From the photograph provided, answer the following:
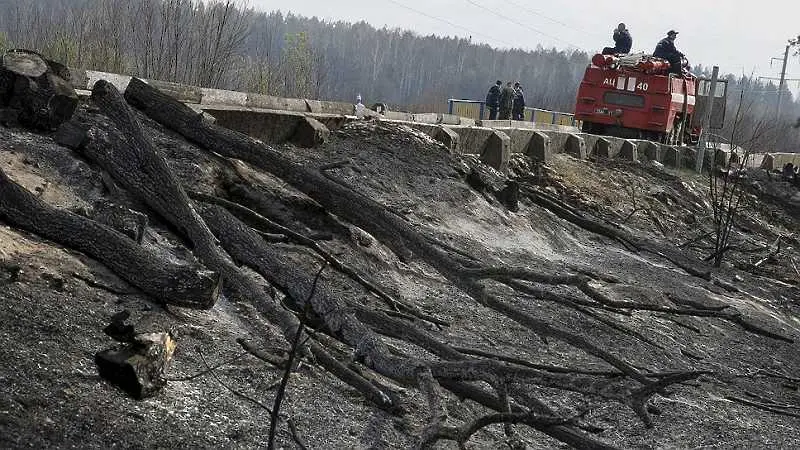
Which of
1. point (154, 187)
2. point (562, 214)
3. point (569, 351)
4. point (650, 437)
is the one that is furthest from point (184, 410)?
point (562, 214)

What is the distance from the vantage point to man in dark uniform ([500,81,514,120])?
79.2ft

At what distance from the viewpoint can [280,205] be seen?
598 cm

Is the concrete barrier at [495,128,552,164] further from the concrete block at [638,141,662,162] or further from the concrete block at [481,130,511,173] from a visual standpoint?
the concrete block at [638,141,662,162]

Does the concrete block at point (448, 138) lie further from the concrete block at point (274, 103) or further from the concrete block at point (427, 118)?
the concrete block at point (427, 118)

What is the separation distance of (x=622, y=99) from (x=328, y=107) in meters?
11.6

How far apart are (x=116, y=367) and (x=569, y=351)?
3323 mm

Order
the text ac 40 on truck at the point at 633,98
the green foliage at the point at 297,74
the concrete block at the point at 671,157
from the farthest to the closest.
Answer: the green foliage at the point at 297,74 → the text ac 40 on truck at the point at 633,98 → the concrete block at the point at 671,157

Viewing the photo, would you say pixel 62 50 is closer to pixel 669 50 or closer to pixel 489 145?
pixel 669 50

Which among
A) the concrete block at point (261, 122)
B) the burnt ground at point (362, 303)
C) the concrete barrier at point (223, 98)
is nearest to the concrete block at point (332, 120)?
the burnt ground at point (362, 303)

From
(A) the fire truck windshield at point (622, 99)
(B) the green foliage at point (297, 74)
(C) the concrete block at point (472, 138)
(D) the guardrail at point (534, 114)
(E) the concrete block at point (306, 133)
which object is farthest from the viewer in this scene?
(D) the guardrail at point (534, 114)

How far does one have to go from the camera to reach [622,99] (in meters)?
20.5

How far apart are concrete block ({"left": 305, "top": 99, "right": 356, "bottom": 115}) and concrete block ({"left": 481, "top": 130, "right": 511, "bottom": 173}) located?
5.27 ft

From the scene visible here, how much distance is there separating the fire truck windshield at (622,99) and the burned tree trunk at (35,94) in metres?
16.4

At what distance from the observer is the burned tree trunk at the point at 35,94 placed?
17.2 feet
